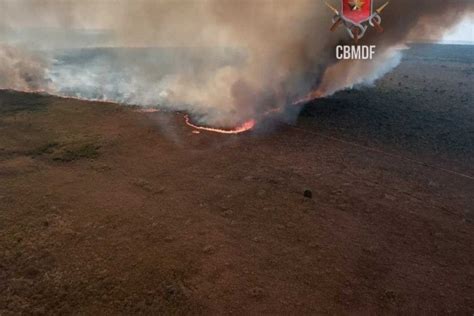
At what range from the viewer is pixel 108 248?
1437 cm

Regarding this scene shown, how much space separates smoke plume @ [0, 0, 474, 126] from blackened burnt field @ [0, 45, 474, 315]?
397cm

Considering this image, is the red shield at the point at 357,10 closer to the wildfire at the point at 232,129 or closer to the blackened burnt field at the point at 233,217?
the blackened burnt field at the point at 233,217

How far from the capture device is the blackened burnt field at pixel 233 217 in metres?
12.4

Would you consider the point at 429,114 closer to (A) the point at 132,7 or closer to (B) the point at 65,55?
(A) the point at 132,7

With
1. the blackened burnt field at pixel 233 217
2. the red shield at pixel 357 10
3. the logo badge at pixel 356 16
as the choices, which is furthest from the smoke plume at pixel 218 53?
the blackened burnt field at pixel 233 217

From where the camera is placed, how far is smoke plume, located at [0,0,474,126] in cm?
2864

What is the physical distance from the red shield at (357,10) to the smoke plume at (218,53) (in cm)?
102

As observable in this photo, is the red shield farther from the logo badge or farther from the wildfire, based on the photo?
the wildfire

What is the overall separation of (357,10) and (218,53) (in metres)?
27.6

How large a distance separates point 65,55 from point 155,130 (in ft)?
149

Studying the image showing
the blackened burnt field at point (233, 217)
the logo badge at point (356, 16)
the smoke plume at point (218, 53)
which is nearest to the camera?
the blackened burnt field at point (233, 217)

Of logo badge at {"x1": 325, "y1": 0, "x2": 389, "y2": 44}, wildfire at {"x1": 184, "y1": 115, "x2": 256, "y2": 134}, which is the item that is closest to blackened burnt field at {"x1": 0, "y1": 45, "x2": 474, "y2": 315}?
wildfire at {"x1": 184, "y1": 115, "x2": 256, "y2": 134}

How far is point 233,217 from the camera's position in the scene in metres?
16.6

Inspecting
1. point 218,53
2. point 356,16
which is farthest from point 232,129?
point 218,53
